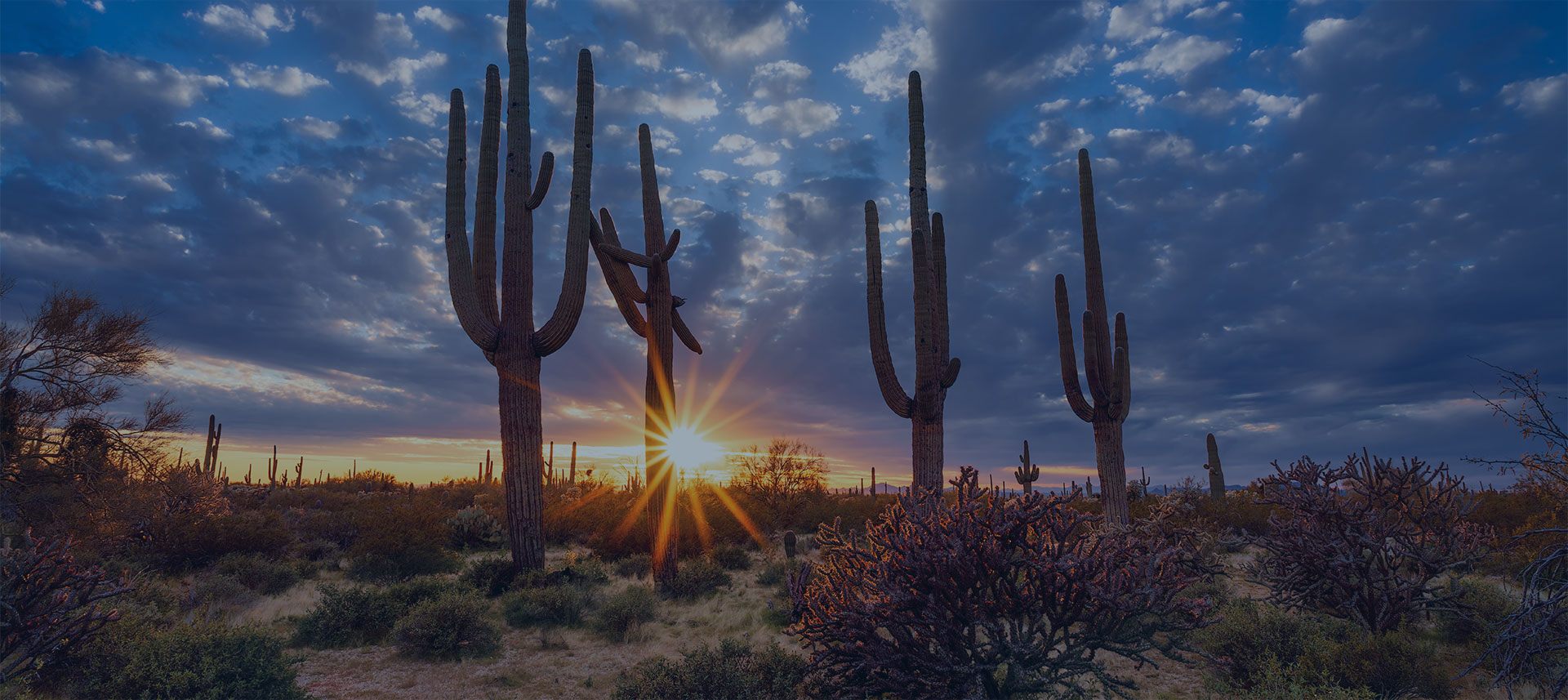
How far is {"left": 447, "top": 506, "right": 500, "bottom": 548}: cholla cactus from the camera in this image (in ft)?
59.3

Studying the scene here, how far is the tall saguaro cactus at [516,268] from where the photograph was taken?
12.6 metres

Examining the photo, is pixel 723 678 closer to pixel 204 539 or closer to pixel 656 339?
pixel 656 339

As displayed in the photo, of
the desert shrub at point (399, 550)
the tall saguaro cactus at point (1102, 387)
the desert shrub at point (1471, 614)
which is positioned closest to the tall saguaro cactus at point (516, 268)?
the desert shrub at point (399, 550)

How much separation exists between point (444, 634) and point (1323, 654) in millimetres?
10653

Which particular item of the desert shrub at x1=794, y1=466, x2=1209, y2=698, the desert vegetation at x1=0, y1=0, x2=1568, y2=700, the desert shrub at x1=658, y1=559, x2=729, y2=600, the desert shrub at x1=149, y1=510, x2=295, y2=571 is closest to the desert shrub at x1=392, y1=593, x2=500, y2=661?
the desert vegetation at x1=0, y1=0, x2=1568, y2=700

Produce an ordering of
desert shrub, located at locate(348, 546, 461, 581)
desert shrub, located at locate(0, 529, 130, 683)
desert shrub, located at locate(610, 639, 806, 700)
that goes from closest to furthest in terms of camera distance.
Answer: desert shrub, located at locate(0, 529, 130, 683), desert shrub, located at locate(610, 639, 806, 700), desert shrub, located at locate(348, 546, 461, 581)

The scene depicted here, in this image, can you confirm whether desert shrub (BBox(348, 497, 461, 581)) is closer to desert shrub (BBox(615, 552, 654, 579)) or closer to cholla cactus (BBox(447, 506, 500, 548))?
cholla cactus (BBox(447, 506, 500, 548))

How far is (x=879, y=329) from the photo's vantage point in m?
13.6

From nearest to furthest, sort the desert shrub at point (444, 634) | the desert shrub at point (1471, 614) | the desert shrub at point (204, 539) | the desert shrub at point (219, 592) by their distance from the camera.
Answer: the desert shrub at point (1471, 614), the desert shrub at point (444, 634), the desert shrub at point (219, 592), the desert shrub at point (204, 539)

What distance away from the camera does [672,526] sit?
44.3 ft

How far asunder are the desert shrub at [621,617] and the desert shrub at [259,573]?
681 centimetres

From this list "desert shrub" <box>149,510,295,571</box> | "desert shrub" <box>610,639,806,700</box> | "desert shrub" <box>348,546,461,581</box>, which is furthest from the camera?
"desert shrub" <box>149,510,295,571</box>

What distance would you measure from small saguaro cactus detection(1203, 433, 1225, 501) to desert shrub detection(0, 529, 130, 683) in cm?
2882

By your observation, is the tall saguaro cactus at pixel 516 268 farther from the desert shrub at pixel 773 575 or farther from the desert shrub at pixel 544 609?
the desert shrub at pixel 773 575
